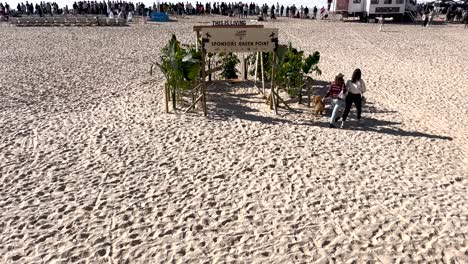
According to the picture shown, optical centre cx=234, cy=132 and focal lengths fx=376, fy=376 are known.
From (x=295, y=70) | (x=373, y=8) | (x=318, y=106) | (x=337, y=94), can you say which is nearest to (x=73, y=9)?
(x=373, y=8)

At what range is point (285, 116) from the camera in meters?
9.42

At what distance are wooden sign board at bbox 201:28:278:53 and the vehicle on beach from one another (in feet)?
92.4

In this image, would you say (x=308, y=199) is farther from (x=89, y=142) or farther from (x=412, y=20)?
(x=412, y=20)

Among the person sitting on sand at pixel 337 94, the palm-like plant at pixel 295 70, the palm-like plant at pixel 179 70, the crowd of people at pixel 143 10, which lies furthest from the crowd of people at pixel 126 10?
the person sitting on sand at pixel 337 94

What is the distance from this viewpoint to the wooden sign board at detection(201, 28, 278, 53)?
341 inches

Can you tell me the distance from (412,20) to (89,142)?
35720 mm

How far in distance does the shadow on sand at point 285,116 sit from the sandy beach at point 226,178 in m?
0.05

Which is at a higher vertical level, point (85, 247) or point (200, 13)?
point (200, 13)

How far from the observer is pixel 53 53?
17.2m

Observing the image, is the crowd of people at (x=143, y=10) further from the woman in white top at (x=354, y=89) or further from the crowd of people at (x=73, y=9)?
the woman in white top at (x=354, y=89)

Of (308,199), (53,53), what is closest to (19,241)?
(308,199)

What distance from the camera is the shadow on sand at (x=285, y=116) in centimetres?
864

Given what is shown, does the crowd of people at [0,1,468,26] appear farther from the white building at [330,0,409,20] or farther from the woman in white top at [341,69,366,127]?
the woman in white top at [341,69,366,127]

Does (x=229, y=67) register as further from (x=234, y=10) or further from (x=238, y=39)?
(x=234, y=10)
